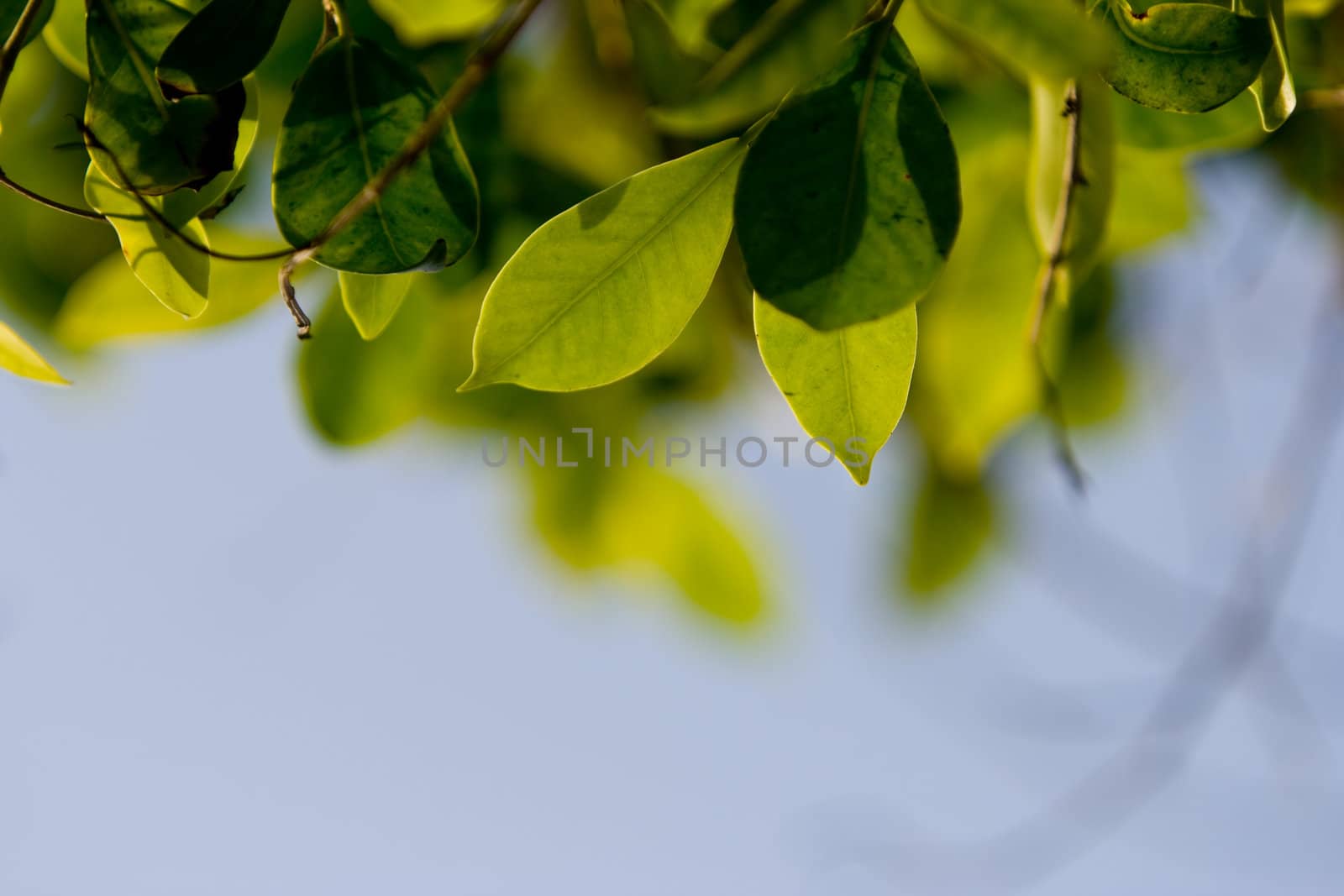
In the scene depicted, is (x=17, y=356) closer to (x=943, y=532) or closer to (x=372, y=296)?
(x=372, y=296)

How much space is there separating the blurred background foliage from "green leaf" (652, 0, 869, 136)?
76 millimetres

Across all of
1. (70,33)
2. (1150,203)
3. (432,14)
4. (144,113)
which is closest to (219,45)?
(144,113)

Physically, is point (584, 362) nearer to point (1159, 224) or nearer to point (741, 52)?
point (741, 52)

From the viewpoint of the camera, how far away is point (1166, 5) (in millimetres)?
418

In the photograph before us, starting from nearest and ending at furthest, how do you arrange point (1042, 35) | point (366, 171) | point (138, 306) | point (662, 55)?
point (1042, 35)
point (366, 171)
point (662, 55)
point (138, 306)

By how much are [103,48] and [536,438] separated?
0.69 meters

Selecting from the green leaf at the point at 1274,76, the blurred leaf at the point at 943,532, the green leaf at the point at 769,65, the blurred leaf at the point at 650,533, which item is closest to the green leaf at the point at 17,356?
the green leaf at the point at 769,65

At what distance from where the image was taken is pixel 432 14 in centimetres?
66

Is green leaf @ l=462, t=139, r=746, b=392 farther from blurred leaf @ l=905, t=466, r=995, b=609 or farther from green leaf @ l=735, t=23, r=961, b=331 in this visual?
blurred leaf @ l=905, t=466, r=995, b=609

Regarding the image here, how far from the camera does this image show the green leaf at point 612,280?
1.49 feet

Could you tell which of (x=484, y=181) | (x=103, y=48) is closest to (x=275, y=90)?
(x=484, y=181)

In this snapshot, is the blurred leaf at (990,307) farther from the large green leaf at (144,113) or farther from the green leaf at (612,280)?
the large green leaf at (144,113)

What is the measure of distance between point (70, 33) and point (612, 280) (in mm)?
300

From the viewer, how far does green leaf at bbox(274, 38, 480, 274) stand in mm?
445
